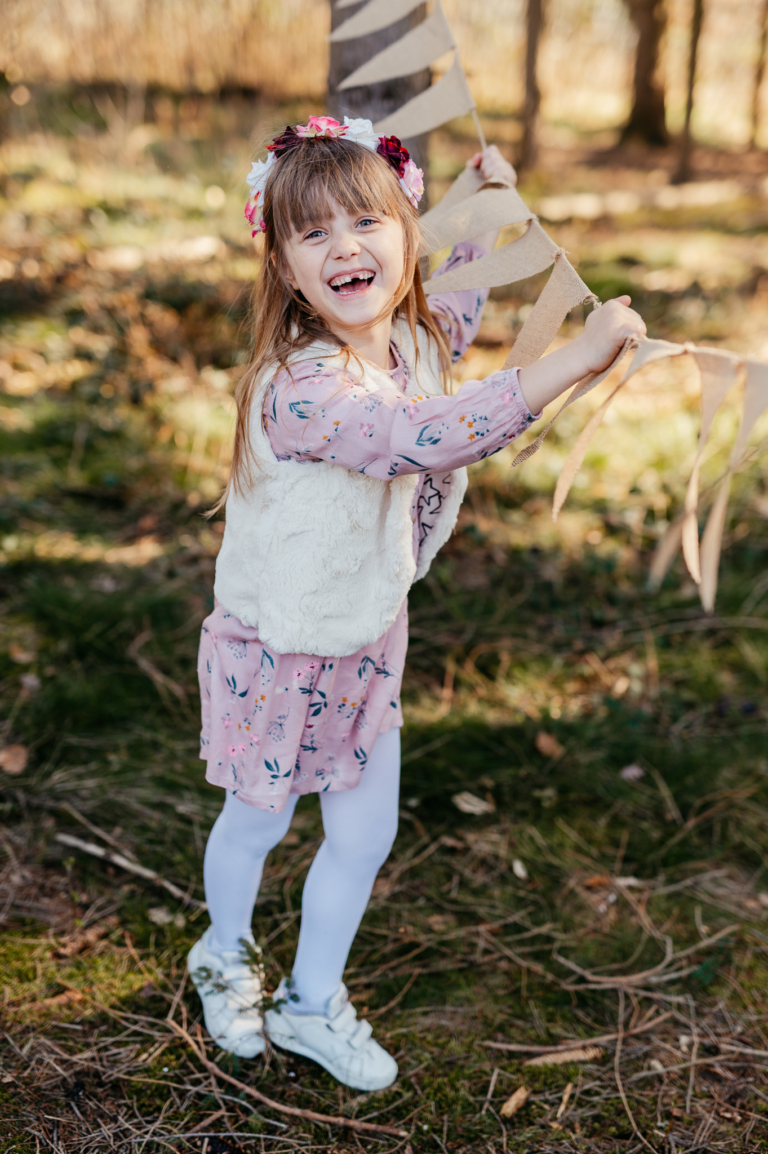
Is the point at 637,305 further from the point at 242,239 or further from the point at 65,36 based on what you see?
the point at 65,36

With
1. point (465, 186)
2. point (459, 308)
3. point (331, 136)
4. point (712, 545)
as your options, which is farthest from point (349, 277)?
point (712, 545)

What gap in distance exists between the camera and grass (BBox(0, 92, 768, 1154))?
6.64 ft

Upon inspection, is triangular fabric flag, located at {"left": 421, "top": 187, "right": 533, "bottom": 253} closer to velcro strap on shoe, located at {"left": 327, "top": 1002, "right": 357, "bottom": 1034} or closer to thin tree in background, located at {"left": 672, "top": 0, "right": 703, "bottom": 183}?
velcro strap on shoe, located at {"left": 327, "top": 1002, "right": 357, "bottom": 1034}

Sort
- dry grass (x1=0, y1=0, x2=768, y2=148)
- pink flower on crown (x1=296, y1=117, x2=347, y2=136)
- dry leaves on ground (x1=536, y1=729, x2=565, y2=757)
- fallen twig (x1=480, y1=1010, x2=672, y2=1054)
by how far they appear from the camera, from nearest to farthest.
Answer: pink flower on crown (x1=296, y1=117, x2=347, y2=136) < fallen twig (x1=480, y1=1010, x2=672, y2=1054) < dry leaves on ground (x1=536, y1=729, x2=565, y2=757) < dry grass (x1=0, y1=0, x2=768, y2=148)

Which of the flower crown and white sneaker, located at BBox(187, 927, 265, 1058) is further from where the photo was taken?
white sneaker, located at BBox(187, 927, 265, 1058)

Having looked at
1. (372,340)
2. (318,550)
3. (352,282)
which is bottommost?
Result: (318,550)

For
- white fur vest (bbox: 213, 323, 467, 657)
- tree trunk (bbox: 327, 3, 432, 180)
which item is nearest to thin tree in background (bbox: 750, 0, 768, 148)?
tree trunk (bbox: 327, 3, 432, 180)

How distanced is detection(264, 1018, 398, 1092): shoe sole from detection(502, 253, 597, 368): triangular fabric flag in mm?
1558

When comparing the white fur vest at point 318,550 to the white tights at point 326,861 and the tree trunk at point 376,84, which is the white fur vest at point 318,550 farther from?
the tree trunk at point 376,84

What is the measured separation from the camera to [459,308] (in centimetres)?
208

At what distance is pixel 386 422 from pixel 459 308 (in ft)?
2.30

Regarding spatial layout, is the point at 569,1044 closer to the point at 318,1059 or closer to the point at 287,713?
the point at 318,1059

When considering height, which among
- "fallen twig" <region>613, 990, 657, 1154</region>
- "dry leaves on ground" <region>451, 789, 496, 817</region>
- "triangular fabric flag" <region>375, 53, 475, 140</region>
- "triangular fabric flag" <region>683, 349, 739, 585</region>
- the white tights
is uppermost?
"triangular fabric flag" <region>375, 53, 475, 140</region>

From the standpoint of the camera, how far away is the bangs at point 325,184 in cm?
158
